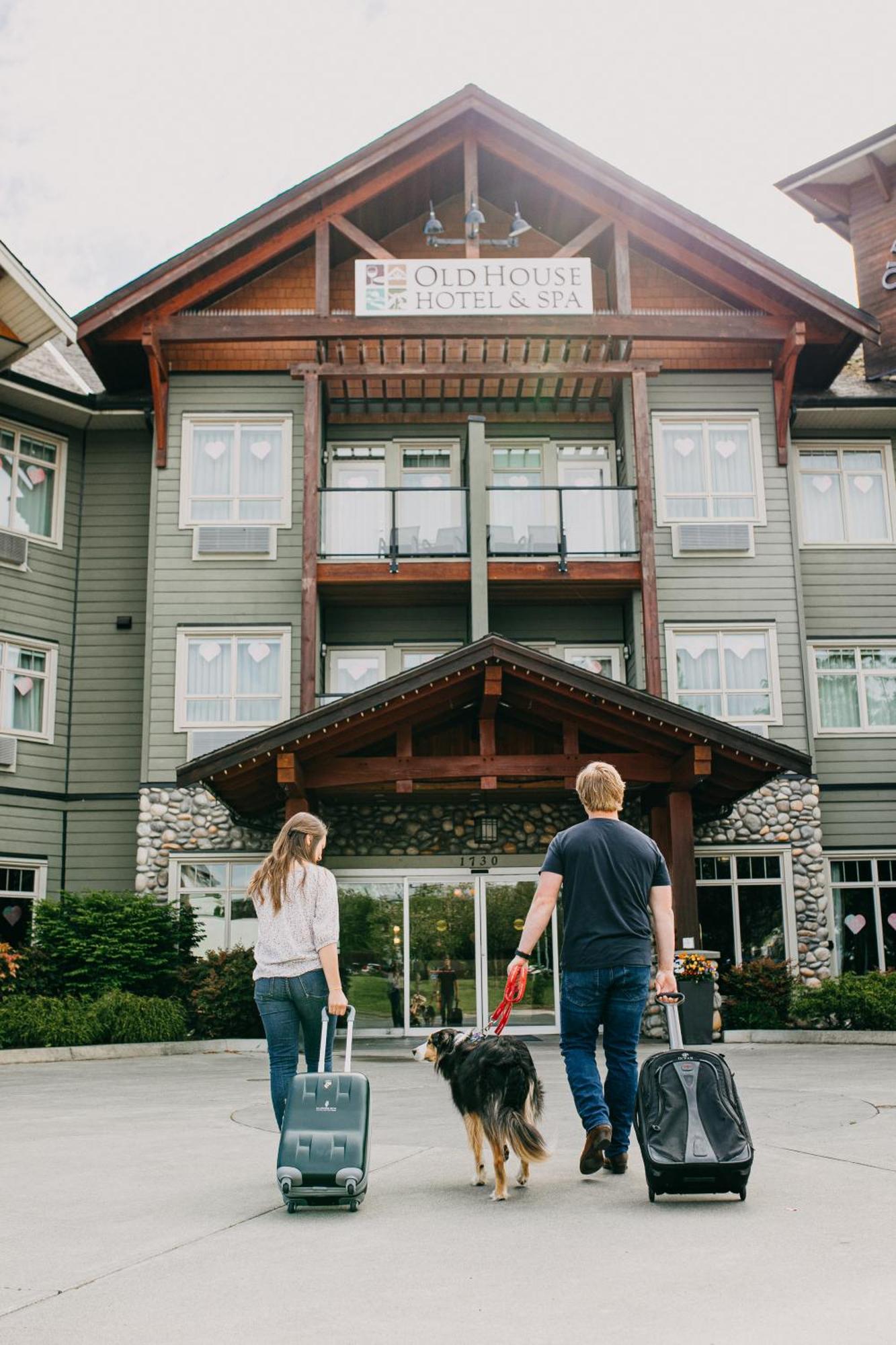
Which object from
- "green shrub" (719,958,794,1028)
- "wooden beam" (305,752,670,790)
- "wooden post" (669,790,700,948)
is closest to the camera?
"wooden beam" (305,752,670,790)

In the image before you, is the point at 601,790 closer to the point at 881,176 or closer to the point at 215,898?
the point at 215,898

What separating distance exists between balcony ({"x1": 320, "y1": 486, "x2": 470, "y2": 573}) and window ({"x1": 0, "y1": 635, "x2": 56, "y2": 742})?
14.8 feet

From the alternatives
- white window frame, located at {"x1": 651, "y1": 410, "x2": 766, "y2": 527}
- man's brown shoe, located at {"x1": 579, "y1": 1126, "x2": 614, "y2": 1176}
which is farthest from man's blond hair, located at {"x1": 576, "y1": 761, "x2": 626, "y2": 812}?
white window frame, located at {"x1": 651, "y1": 410, "x2": 766, "y2": 527}

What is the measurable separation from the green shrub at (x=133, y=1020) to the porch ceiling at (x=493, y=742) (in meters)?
2.55

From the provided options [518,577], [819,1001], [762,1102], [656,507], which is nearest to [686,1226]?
[762,1102]

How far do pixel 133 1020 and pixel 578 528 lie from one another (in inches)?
345

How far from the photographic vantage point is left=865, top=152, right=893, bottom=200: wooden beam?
22219mm

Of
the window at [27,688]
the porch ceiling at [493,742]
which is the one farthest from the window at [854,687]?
the window at [27,688]

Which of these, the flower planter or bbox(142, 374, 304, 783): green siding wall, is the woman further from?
bbox(142, 374, 304, 783): green siding wall

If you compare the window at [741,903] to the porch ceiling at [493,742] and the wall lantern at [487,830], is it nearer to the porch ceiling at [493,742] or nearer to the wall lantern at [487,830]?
the porch ceiling at [493,742]

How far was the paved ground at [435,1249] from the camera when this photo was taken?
3.83 metres

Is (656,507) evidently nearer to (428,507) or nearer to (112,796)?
(428,507)

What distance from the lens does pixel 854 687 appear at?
19641 mm

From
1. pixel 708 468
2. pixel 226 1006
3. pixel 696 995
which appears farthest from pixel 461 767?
pixel 708 468
